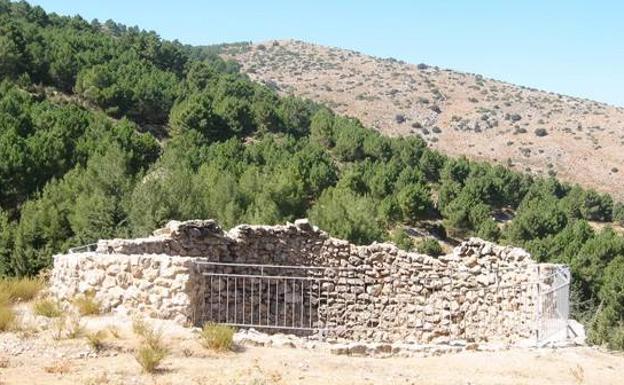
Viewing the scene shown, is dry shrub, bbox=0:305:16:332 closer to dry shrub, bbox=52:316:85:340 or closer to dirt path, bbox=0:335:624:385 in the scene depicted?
dry shrub, bbox=52:316:85:340

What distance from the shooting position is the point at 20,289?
508 inches

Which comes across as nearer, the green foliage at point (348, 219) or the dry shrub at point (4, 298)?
the dry shrub at point (4, 298)

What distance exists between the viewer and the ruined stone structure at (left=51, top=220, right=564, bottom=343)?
14.3 metres

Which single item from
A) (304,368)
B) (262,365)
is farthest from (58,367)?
(304,368)

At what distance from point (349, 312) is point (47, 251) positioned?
1075 cm

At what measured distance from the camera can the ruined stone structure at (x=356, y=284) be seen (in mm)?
→ 14281

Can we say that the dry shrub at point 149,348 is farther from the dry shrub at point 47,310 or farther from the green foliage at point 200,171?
the dry shrub at point 47,310

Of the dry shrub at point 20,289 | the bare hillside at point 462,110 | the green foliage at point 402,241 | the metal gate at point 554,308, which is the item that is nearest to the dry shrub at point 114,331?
the dry shrub at point 20,289

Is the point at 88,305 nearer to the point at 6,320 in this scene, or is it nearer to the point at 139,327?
the point at 6,320

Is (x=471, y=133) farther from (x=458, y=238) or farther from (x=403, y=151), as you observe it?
(x=458, y=238)

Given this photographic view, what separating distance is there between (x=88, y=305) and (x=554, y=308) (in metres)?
7.56

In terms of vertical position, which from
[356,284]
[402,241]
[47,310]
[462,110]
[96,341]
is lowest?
[402,241]

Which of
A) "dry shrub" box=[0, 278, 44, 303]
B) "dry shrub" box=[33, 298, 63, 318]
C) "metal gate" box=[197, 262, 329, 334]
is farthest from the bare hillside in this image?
"dry shrub" box=[33, 298, 63, 318]

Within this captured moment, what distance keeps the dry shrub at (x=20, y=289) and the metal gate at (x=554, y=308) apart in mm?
8647
